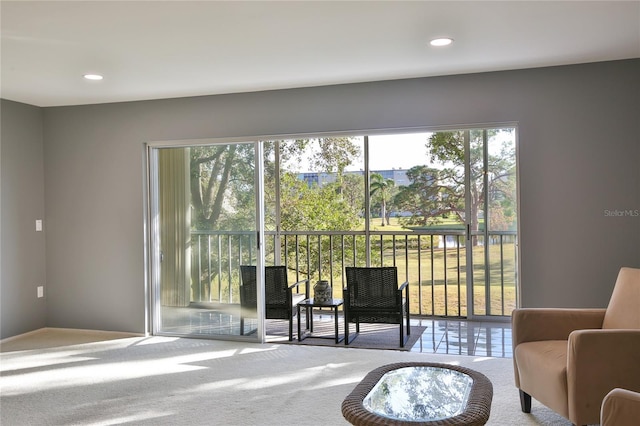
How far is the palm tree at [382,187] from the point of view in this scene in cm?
651

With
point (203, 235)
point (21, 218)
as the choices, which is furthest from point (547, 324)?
point (21, 218)

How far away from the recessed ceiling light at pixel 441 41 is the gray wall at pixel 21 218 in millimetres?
4193

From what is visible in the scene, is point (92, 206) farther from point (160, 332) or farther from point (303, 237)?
point (303, 237)

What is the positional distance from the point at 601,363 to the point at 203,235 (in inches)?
145

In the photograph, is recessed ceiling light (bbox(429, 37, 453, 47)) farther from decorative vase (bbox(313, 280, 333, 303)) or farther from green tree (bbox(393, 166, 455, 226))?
green tree (bbox(393, 166, 455, 226))

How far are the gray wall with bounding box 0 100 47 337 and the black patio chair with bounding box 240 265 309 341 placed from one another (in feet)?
7.44

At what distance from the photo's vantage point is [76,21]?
305 cm

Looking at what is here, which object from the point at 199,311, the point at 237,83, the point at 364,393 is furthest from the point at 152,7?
the point at 199,311

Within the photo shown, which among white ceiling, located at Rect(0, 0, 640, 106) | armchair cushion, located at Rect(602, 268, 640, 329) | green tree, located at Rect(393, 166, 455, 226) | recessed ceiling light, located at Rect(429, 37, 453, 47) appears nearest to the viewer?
white ceiling, located at Rect(0, 0, 640, 106)

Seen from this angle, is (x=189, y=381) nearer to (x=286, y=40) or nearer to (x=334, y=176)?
(x=286, y=40)

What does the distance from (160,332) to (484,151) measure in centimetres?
397

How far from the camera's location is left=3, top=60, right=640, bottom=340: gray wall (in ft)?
13.5

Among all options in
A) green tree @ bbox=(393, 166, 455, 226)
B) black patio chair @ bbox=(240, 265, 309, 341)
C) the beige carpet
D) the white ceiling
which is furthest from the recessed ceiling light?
green tree @ bbox=(393, 166, 455, 226)

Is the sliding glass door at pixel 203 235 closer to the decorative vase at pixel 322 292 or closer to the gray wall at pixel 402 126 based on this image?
the gray wall at pixel 402 126
